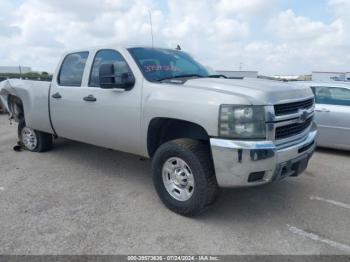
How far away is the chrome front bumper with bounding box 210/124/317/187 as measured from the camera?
303 cm

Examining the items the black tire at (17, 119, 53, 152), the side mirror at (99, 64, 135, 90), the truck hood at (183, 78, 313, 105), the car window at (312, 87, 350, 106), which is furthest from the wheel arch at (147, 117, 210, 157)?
the car window at (312, 87, 350, 106)

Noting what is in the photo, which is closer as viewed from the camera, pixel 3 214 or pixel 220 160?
pixel 220 160

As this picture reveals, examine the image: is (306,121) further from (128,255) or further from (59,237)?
(59,237)

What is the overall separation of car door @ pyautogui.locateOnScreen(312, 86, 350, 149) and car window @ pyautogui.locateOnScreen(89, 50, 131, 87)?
4400 millimetres

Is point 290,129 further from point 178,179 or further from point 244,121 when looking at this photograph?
point 178,179

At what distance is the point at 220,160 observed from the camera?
3.14m

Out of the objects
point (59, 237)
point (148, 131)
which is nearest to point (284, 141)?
point (148, 131)

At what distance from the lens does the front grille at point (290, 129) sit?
3279 millimetres

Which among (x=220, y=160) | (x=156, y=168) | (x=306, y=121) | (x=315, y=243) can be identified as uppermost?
(x=306, y=121)

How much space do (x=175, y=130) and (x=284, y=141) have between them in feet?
4.32

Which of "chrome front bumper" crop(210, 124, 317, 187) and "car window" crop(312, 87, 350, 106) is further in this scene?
"car window" crop(312, 87, 350, 106)

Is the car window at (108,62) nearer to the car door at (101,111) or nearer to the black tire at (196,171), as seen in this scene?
the car door at (101,111)

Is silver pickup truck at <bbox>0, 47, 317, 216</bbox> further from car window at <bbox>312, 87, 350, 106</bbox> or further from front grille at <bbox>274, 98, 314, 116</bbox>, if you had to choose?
car window at <bbox>312, 87, 350, 106</bbox>

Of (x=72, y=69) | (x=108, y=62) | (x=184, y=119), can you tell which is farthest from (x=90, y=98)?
(x=184, y=119)
